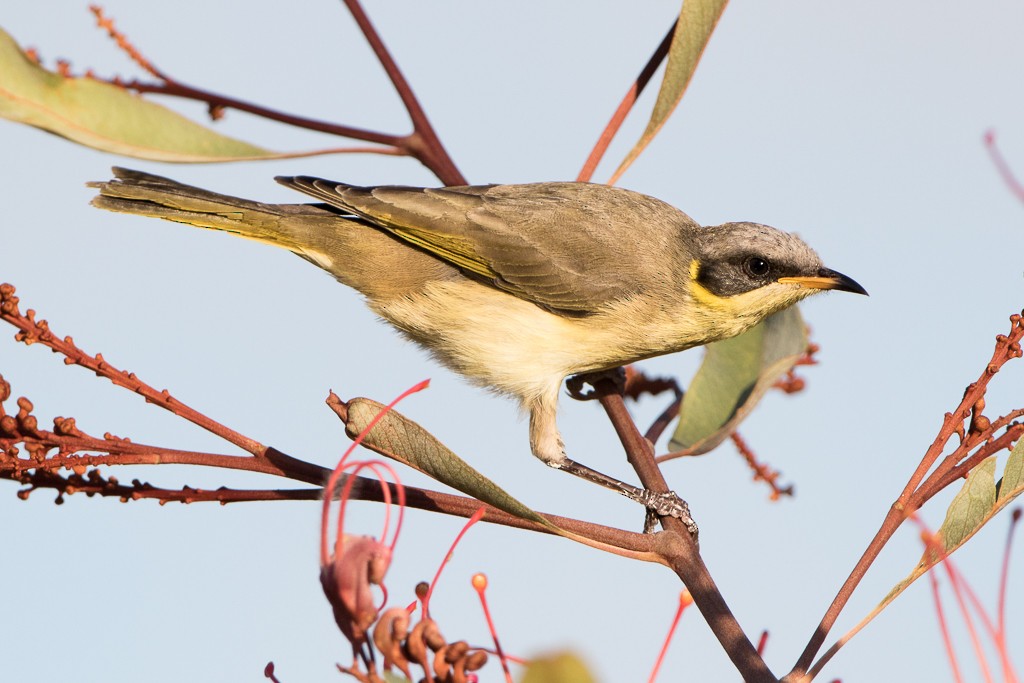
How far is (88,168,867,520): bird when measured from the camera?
507cm

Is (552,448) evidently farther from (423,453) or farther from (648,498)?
(423,453)

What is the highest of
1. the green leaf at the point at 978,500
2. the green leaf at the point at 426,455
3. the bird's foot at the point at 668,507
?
the bird's foot at the point at 668,507

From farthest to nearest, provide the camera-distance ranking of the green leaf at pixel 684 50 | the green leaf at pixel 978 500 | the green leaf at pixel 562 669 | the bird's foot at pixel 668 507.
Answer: the green leaf at pixel 684 50
the bird's foot at pixel 668 507
the green leaf at pixel 978 500
the green leaf at pixel 562 669

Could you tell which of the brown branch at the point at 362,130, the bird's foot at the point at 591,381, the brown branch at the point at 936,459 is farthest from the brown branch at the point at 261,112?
the brown branch at the point at 936,459

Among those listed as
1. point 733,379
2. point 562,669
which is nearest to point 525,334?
point 733,379

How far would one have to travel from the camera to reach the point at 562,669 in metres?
1.56

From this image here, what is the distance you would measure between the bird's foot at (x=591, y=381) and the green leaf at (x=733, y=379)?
1.77 ft

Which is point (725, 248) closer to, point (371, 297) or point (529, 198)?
point (529, 198)

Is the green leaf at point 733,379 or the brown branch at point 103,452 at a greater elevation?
the green leaf at point 733,379

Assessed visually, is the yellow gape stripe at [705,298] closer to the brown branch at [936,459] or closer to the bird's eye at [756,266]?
the bird's eye at [756,266]

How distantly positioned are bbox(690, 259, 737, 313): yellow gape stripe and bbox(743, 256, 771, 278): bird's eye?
16 centimetres

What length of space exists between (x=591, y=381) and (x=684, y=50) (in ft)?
6.34

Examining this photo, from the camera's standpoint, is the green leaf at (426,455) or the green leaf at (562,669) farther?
the green leaf at (426,455)

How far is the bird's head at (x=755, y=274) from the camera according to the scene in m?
4.81
